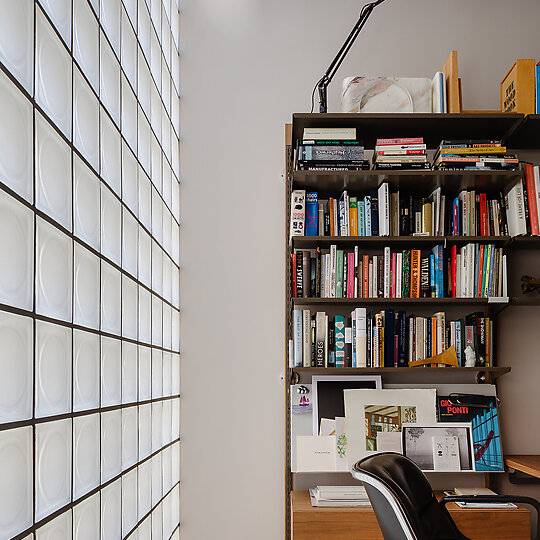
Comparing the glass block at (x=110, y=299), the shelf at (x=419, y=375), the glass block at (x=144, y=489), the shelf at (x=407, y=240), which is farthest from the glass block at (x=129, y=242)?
the shelf at (x=419, y=375)

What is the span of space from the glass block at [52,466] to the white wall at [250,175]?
1.81m

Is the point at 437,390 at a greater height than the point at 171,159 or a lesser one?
lesser

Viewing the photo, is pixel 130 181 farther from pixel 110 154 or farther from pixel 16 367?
pixel 16 367

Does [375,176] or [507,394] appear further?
[507,394]

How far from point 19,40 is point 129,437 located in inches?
51.7

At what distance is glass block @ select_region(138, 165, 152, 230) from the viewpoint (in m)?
2.51

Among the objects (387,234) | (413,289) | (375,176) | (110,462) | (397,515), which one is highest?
(375,176)

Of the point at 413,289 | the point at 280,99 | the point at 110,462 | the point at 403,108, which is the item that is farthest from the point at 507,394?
the point at 110,462

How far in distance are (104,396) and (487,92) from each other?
8.21ft

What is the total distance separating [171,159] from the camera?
3287 mm

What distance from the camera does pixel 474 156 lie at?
309cm

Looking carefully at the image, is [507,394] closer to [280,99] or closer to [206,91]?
[280,99]

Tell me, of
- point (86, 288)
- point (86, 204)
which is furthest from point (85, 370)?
point (86, 204)

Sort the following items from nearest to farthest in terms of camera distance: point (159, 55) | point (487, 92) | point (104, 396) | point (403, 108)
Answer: point (104, 396) → point (159, 55) → point (403, 108) → point (487, 92)
